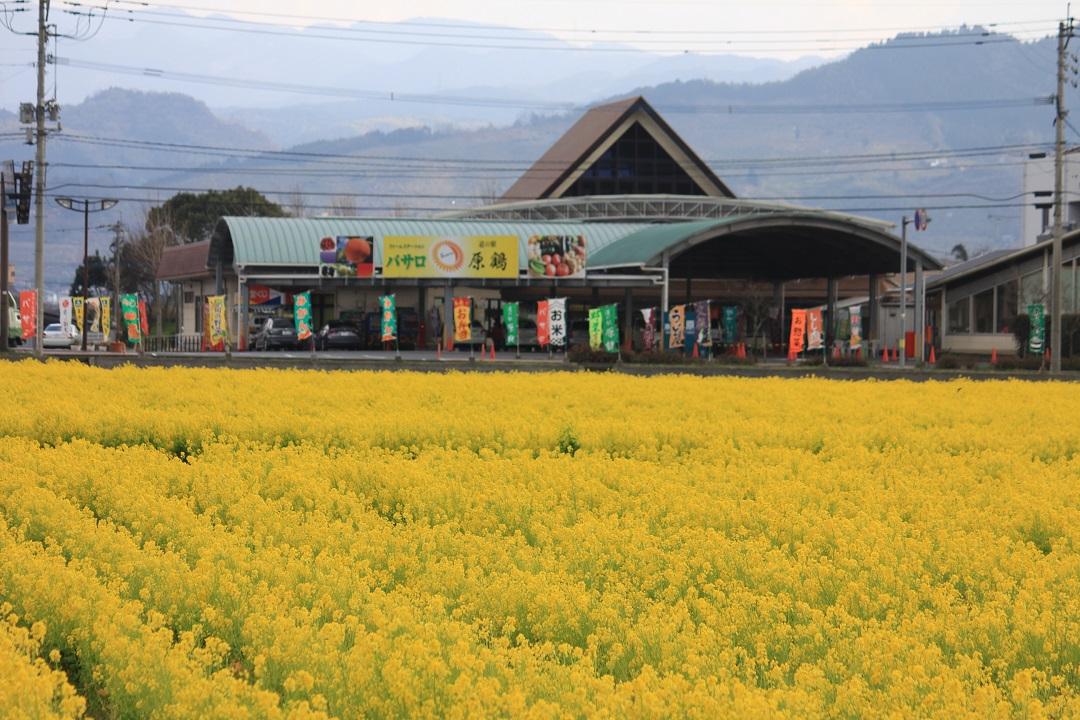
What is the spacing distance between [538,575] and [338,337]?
43.7 metres

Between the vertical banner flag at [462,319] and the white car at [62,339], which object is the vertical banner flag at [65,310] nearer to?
the white car at [62,339]

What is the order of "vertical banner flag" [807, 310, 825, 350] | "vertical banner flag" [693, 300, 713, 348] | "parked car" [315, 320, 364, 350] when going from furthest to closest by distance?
"parked car" [315, 320, 364, 350], "vertical banner flag" [693, 300, 713, 348], "vertical banner flag" [807, 310, 825, 350]

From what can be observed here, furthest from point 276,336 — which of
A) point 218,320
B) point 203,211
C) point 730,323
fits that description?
point 203,211

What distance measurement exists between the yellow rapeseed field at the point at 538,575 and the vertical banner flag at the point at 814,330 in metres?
28.8

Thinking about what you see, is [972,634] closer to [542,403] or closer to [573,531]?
[573,531]

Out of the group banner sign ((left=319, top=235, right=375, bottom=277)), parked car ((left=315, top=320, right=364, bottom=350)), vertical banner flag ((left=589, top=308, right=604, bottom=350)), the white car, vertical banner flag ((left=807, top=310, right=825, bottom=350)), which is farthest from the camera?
the white car

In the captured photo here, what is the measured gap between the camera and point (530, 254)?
163 feet

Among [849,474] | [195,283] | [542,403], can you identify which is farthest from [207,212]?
[849,474]

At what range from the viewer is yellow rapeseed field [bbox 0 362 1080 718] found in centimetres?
512

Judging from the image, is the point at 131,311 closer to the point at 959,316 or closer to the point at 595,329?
the point at 595,329

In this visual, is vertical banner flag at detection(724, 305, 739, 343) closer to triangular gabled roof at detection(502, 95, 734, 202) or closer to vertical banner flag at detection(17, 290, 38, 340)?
triangular gabled roof at detection(502, 95, 734, 202)

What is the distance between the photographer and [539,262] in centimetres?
4962

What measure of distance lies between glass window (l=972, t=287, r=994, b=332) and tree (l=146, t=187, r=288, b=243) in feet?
187

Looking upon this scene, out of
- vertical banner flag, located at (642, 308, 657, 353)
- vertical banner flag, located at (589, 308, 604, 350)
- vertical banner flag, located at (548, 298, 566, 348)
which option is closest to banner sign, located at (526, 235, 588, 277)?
vertical banner flag, located at (642, 308, 657, 353)
